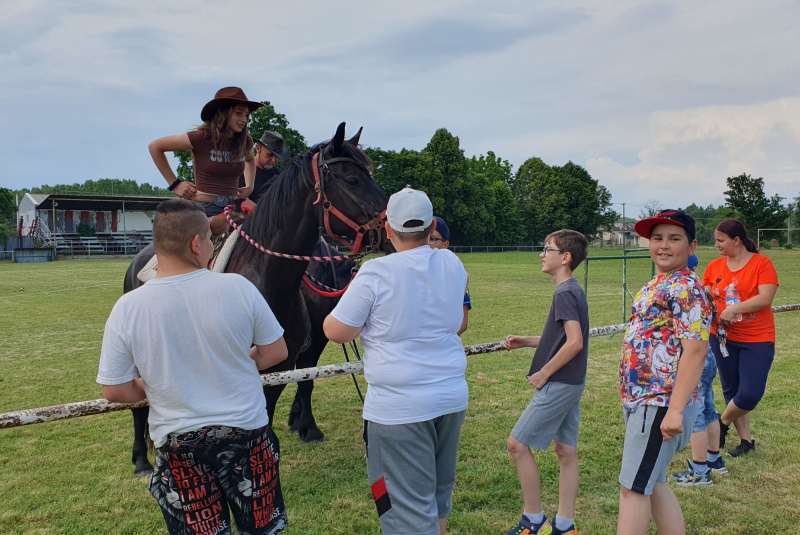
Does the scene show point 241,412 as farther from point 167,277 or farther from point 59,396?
point 59,396

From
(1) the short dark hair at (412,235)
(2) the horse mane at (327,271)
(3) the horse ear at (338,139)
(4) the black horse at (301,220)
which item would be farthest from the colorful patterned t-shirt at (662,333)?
(2) the horse mane at (327,271)

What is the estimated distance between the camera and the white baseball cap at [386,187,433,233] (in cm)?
239

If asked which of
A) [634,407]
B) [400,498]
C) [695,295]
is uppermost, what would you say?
[695,295]

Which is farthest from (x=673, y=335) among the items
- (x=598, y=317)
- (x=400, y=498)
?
(x=598, y=317)

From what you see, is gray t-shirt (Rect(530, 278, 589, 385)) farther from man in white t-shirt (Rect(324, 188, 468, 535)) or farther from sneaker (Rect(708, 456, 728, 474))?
sneaker (Rect(708, 456, 728, 474))

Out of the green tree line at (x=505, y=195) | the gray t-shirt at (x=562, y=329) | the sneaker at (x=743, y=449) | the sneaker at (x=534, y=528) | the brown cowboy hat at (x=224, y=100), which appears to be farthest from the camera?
the green tree line at (x=505, y=195)

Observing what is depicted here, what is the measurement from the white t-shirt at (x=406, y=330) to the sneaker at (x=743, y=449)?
11.9ft

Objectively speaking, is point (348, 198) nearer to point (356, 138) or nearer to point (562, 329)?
point (356, 138)

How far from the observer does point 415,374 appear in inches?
92.9

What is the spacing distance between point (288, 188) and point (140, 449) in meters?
2.70

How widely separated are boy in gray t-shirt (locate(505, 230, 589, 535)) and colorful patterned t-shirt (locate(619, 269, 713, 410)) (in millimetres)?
356

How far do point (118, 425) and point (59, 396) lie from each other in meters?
1.67

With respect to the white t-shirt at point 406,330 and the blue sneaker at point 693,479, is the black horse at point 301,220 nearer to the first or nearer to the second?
the white t-shirt at point 406,330

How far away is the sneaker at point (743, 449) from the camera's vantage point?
15.8ft
